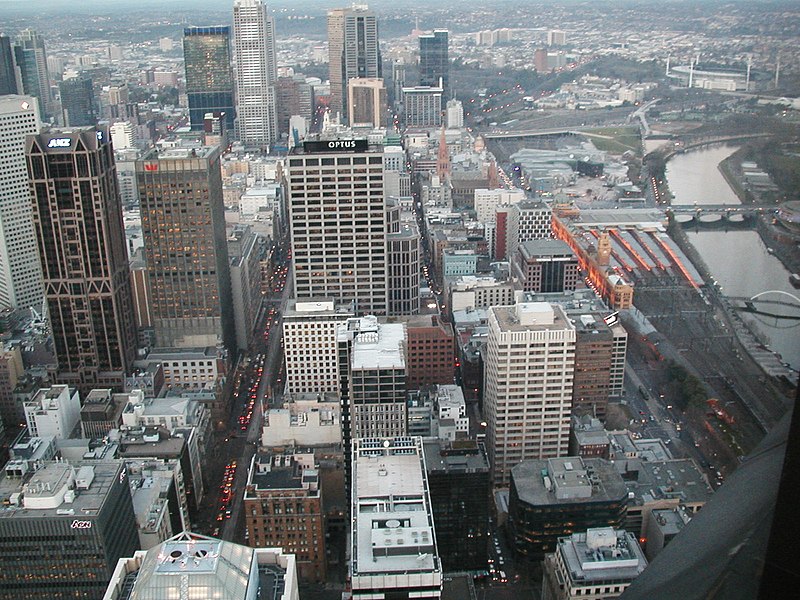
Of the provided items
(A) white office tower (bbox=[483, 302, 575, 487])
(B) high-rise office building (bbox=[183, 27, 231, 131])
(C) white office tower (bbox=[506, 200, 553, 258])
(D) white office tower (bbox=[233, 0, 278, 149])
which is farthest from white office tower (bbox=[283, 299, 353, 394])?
(B) high-rise office building (bbox=[183, 27, 231, 131])

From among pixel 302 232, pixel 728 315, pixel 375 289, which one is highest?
pixel 728 315

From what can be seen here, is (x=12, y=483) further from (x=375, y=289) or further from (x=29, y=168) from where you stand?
(x=375, y=289)

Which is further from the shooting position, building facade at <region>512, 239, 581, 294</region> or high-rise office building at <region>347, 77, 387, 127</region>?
high-rise office building at <region>347, 77, 387, 127</region>

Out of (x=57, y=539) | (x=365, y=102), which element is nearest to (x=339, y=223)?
(x=57, y=539)

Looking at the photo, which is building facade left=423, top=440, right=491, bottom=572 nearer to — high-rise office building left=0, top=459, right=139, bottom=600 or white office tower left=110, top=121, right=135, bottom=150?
high-rise office building left=0, top=459, right=139, bottom=600

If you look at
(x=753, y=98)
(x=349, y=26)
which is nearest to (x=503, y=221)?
(x=753, y=98)

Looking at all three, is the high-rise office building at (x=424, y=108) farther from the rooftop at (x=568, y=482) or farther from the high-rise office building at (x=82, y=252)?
the rooftop at (x=568, y=482)

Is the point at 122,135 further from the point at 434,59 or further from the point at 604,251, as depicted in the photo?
the point at 604,251
